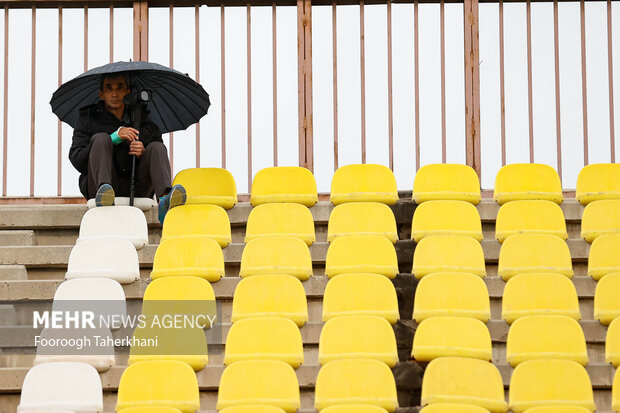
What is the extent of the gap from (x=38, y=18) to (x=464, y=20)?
2.79m

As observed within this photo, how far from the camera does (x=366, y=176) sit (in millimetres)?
7723

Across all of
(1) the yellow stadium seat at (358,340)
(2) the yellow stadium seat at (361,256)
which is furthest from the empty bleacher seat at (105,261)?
(1) the yellow stadium seat at (358,340)

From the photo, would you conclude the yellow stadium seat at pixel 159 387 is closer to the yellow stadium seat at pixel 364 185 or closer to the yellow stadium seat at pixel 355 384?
the yellow stadium seat at pixel 355 384

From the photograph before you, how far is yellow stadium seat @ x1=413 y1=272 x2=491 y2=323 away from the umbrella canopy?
194 centimetres

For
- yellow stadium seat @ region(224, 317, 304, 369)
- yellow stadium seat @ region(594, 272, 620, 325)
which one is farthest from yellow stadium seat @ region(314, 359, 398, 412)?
yellow stadium seat @ region(594, 272, 620, 325)

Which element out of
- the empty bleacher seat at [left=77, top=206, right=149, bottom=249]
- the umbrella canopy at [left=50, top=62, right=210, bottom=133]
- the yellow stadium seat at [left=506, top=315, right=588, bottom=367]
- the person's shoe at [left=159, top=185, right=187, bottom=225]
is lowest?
the yellow stadium seat at [left=506, top=315, right=588, bottom=367]

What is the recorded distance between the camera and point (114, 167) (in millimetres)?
7684

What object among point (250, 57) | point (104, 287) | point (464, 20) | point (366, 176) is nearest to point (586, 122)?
point (464, 20)

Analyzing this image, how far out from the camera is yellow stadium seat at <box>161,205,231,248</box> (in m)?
7.34

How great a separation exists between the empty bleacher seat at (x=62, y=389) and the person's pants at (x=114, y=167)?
1.48 meters

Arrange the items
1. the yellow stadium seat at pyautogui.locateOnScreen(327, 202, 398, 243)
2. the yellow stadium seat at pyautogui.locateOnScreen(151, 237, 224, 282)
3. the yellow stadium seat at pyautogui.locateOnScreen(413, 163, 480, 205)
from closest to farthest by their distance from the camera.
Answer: the yellow stadium seat at pyautogui.locateOnScreen(151, 237, 224, 282)
the yellow stadium seat at pyautogui.locateOnScreen(327, 202, 398, 243)
the yellow stadium seat at pyautogui.locateOnScreen(413, 163, 480, 205)

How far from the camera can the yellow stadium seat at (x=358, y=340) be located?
21.0 ft

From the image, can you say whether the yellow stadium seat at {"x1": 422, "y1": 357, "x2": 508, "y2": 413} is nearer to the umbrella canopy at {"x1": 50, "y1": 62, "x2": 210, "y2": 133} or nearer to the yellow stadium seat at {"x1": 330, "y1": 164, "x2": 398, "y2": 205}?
the yellow stadium seat at {"x1": 330, "y1": 164, "x2": 398, "y2": 205}

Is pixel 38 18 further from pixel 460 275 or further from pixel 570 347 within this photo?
pixel 570 347
